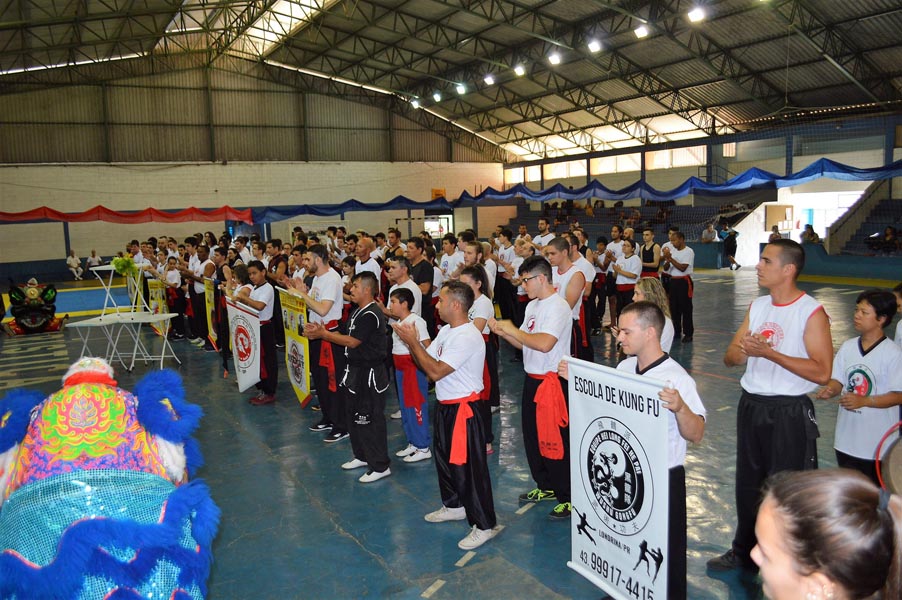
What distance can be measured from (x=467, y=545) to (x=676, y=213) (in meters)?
25.4

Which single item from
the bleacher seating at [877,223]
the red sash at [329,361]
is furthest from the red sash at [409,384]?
the bleacher seating at [877,223]

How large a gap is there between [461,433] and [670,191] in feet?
48.4

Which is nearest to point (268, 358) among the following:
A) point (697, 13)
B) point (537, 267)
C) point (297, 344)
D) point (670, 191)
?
point (297, 344)

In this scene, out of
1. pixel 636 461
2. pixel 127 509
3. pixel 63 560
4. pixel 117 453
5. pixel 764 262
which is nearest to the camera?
pixel 63 560

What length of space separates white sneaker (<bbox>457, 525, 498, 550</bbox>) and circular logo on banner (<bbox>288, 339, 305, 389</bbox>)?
338 cm

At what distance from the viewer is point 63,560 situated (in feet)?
6.87

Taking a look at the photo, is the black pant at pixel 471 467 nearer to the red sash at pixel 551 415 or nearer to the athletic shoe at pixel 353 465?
the red sash at pixel 551 415

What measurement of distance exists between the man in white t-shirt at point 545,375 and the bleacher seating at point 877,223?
18.8 m

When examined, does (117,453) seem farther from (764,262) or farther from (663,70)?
(663,70)

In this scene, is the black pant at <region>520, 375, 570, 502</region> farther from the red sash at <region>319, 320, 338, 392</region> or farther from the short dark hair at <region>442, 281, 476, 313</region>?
the red sash at <region>319, 320, 338, 392</region>

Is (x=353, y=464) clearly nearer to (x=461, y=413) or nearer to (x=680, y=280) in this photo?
(x=461, y=413)

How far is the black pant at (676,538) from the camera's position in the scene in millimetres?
2936

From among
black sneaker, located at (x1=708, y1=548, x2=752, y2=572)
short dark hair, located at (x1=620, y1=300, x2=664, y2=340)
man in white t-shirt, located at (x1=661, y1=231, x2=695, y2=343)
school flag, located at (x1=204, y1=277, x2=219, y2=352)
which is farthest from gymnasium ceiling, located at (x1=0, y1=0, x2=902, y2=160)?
black sneaker, located at (x1=708, y1=548, x2=752, y2=572)

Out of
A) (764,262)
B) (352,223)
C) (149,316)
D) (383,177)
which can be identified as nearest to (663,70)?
(383,177)
